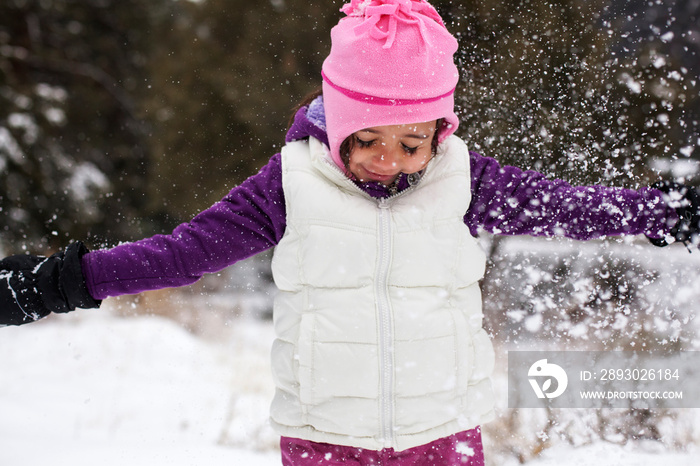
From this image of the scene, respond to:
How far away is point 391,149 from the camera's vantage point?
64.9 inches

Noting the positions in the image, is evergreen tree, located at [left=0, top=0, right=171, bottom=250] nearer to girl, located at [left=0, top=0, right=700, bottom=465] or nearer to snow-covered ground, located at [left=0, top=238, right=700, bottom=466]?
snow-covered ground, located at [left=0, top=238, right=700, bottom=466]

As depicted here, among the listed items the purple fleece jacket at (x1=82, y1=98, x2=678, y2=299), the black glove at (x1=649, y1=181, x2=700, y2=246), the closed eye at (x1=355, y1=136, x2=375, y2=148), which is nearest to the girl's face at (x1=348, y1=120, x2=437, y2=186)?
the closed eye at (x1=355, y1=136, x2=375, y2=148)

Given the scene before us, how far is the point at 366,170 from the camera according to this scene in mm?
1717

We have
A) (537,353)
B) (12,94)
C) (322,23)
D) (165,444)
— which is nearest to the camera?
(165,444)

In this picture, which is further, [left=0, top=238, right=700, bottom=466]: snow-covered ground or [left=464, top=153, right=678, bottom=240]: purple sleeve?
[left=0, top=238, right=700, bottom=466]: snow-covered ground

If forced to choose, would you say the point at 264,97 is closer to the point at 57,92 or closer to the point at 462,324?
the point at 462,324

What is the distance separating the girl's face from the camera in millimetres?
1644

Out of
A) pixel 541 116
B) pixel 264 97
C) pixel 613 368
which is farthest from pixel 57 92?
pixel 613 368

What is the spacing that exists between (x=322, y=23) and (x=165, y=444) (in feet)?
8.29

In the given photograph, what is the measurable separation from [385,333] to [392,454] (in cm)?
37

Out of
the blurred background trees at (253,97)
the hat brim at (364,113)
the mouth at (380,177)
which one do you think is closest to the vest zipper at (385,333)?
the mouth at (380,177)

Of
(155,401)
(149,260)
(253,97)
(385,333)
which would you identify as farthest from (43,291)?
(253,97)

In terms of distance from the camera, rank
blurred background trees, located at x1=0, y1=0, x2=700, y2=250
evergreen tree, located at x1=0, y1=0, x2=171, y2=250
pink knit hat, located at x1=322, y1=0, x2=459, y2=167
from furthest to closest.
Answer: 1. evergreen tree, located at x1=0, y1=0, x2=171, y2=250
2. blurred background trees, located at x1=0, y1=0, x2=700, y2=250
3. pink knit hat, located at x1=322, y1=0, x2=459, y2=167

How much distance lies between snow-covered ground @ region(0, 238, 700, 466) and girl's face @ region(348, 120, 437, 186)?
1.79 metres
